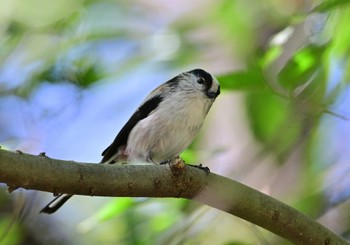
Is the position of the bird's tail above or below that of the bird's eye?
below

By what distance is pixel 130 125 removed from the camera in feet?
7.94

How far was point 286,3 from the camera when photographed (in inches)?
63.1

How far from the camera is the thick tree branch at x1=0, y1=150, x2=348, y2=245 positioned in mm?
1145

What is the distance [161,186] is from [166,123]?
0.95 m

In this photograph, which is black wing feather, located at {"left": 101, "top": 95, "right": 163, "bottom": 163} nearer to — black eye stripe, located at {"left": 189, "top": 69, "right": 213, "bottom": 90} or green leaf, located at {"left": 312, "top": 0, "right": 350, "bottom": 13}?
black eye stripe, located at {"left": 189, "top": 69, "right": 213, "bottom": 90}

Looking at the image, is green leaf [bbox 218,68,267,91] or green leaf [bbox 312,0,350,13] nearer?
green leaf [bbox 312,0,350,13]

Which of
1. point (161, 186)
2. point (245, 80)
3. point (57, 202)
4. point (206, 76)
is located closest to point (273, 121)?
point (245, 80)

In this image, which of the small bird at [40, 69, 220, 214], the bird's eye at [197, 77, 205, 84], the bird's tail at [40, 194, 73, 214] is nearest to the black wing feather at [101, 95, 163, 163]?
the small bird at [40, 69, 220, 214]

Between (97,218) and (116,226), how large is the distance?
38 cm

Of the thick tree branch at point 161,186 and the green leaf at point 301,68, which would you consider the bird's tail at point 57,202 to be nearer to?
the thick tree branch at point 161,186

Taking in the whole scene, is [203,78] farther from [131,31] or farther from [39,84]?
[39,84]

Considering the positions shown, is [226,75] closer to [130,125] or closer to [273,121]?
[273,121]

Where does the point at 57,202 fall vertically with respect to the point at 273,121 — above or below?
above

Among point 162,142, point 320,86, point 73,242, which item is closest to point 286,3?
point 320,86
